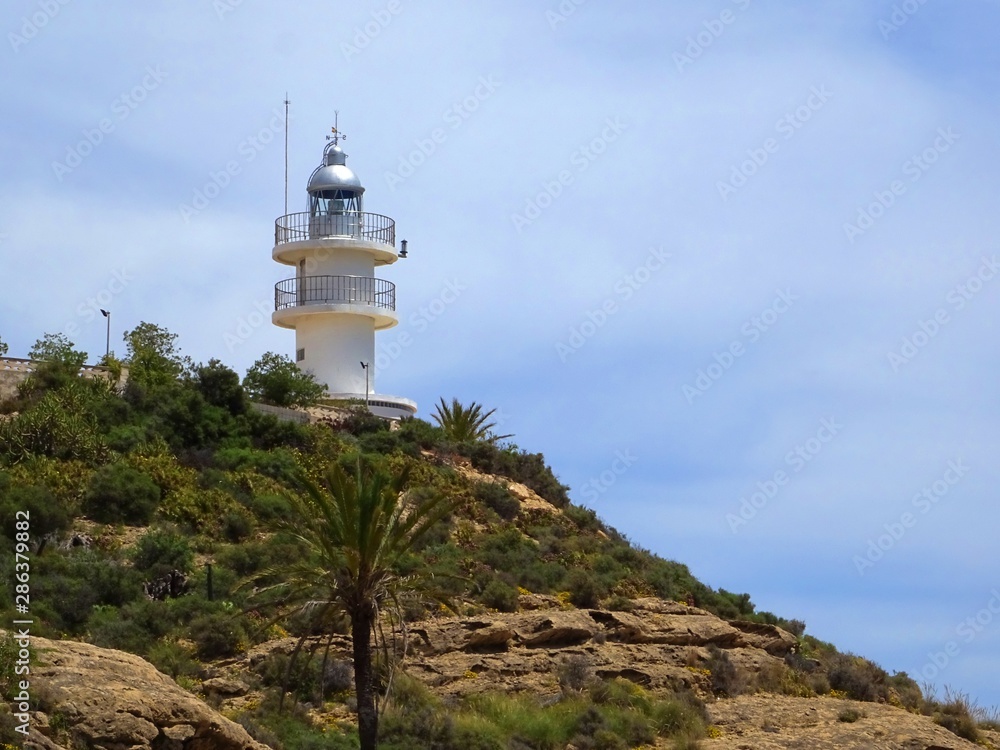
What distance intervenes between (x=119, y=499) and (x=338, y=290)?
48.0 ft

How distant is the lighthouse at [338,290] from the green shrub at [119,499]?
39.4ft

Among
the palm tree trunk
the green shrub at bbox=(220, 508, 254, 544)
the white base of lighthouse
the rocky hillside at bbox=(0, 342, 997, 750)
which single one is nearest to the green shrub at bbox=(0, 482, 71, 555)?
the rocky hillside at bbox=(0, 342, 997, 750)

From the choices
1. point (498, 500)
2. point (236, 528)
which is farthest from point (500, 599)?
point (498, 500)

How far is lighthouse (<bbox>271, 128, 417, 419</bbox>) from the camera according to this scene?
162ft

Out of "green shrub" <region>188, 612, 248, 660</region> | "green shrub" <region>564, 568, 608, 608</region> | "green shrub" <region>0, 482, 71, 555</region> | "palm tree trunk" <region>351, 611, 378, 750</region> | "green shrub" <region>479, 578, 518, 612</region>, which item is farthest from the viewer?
"green shrub" <region>564, 568, 608, 608</region>

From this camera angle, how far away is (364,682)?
24.0m

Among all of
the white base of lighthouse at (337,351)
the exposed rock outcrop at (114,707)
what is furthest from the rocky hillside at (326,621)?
the white base of lighthouse at (337,351)

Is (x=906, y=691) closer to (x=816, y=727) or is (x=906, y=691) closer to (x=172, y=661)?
(x=816, y=727)

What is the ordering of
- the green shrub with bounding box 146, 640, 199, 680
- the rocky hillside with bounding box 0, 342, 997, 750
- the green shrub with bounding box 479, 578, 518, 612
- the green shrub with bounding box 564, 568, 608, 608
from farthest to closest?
the green shrub with bounding box 564, 568, 608, 608 < the green shrub with bounding box 479, 578, 518, 612 < the green shrub with bounding box 146, 640, 199, 680 < the rocky hillside with bounding box 0, 342, 997, 750

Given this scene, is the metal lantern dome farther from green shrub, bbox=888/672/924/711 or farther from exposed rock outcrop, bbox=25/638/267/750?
exposed rock outcrop, bbox=25/638/267/750

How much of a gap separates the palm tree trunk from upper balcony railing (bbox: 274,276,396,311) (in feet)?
84.7

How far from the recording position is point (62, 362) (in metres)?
43.3

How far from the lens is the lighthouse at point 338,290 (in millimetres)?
49469

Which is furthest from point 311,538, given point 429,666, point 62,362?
point 62,362
